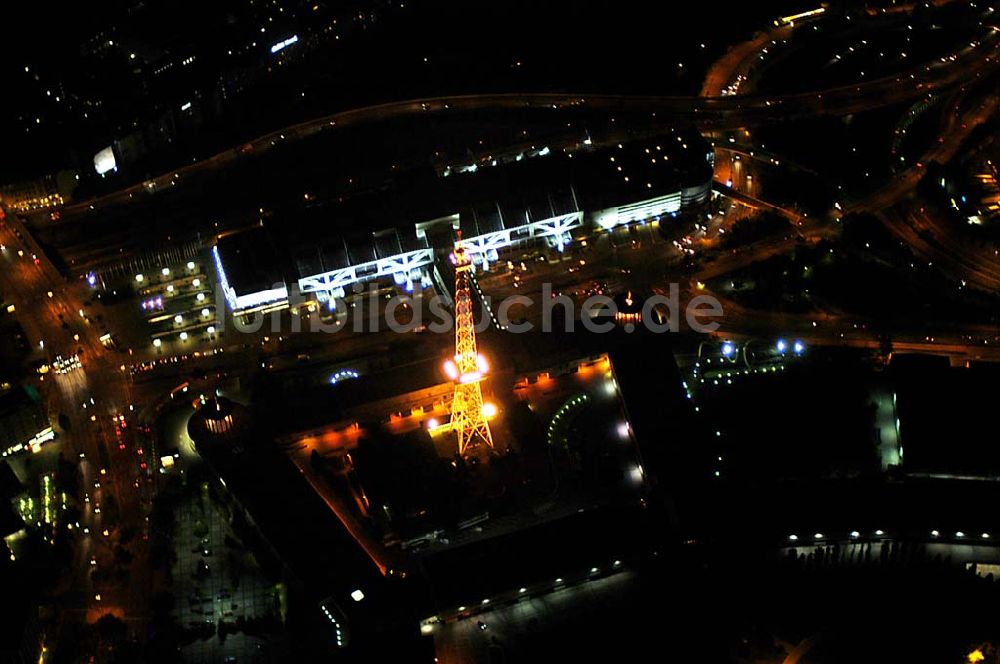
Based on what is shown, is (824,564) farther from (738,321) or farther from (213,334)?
(213,334)

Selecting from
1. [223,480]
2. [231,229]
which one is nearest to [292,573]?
[223,480]

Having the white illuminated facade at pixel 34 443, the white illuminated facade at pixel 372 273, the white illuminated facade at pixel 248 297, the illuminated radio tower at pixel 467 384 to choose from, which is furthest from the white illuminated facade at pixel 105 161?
the illuminated radio tower at pixel 467 384

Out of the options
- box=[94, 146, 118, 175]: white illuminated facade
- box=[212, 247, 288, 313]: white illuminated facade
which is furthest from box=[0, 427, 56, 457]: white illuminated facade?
box=[94, 146, 118, 175]: white illuminated facade

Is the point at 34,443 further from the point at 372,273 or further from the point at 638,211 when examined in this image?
the point at 638,211

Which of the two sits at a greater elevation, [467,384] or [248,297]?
[248,297]

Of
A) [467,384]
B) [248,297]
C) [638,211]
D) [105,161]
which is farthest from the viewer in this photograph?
[105,161]

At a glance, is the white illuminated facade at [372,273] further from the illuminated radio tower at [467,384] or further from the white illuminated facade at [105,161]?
the white illuminated facade at [105,161]

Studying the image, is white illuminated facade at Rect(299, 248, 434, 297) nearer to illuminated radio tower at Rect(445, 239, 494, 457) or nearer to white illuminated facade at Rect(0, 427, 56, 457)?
illuminated radio tower at Rect(445, 239, 494, 457)

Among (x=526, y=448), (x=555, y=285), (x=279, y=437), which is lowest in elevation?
(x=526, y=448)

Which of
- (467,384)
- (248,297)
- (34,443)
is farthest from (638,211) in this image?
(34,443)
